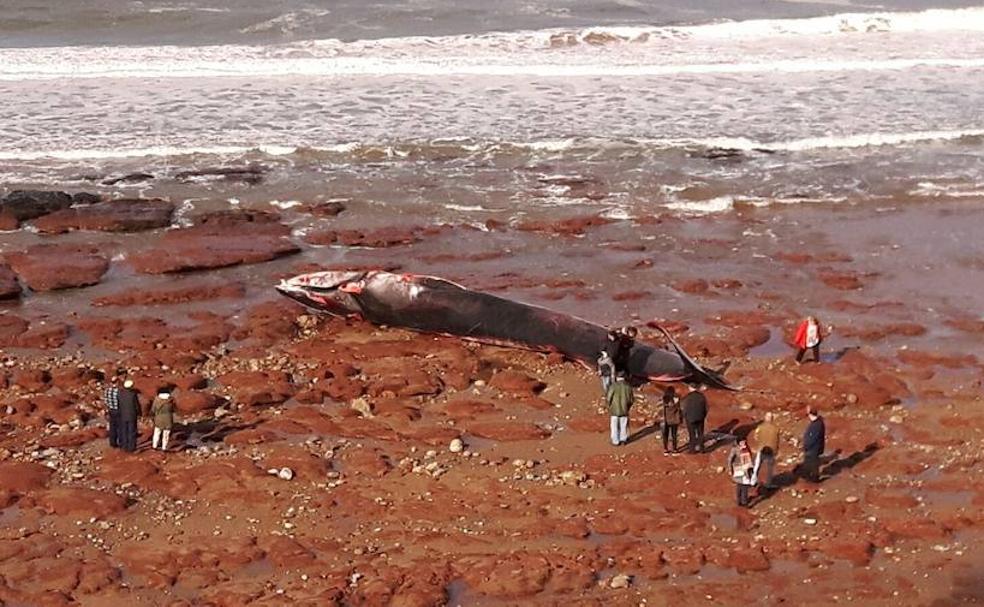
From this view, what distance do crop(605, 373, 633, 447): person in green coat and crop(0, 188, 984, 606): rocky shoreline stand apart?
310 mm

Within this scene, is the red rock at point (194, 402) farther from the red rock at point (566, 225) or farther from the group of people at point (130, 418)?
the red rock at point (566, 225)

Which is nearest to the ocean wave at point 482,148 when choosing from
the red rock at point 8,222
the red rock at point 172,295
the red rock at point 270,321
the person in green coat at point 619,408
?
the red rock at point 8,222

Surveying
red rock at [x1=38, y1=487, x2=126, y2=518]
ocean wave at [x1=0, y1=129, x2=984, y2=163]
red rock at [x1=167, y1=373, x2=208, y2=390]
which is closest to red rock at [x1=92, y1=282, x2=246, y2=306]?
red rock at [x1=167, y1=373, x2=208, y2=390]

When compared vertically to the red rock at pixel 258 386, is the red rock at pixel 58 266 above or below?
above

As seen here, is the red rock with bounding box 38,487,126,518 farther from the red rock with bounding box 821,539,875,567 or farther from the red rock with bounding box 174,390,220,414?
the red rock with bounding box 821,539,875,567

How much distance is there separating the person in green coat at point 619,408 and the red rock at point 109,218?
13.6 metres

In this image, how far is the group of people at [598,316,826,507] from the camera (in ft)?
56.9

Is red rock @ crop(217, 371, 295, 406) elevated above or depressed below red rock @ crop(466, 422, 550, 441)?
above

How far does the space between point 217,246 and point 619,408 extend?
38.4ft

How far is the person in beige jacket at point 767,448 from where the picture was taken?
17688mm

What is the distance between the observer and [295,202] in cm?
3111

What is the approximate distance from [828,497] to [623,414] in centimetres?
302

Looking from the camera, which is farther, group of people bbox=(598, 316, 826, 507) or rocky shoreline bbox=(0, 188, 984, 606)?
group of people bbox=(598, 316, 826, 507)

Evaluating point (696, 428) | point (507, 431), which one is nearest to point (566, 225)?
point (507, 431)
